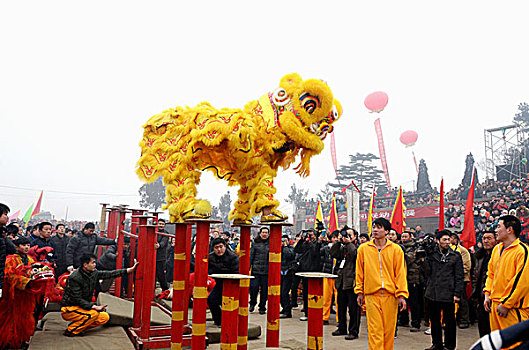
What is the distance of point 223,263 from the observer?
566 cm

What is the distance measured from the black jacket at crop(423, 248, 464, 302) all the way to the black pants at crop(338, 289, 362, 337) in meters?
1.20

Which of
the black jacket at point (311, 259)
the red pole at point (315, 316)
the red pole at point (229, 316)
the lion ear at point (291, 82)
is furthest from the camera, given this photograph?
the black jacket at point (311, 259)

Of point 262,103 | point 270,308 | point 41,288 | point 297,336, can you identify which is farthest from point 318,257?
point 41,288

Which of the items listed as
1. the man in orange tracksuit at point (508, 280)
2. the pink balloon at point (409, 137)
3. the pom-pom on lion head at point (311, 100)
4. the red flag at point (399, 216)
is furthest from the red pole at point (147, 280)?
the pink balloon at point (409, 137)

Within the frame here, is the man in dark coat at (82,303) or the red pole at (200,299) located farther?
the man in dark coat at (82,303)

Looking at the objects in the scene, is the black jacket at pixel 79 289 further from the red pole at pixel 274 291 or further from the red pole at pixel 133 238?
the red pole at pixel 274 291

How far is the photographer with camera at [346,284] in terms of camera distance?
5.76 metres

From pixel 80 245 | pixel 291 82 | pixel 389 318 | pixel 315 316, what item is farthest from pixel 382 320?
pixel 80 245

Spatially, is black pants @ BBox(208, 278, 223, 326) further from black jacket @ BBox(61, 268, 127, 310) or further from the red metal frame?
A: black jacket @ BBox(61, 268, 127, 310)

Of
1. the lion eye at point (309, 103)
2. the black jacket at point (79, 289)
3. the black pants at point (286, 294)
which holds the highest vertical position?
the lion eye at point (309, 103)

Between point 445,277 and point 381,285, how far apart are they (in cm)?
134

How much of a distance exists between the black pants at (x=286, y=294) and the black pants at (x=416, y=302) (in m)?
2.05

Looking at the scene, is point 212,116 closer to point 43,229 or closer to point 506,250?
point 506,250

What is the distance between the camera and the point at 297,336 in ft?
18.7
